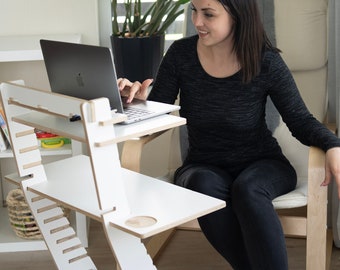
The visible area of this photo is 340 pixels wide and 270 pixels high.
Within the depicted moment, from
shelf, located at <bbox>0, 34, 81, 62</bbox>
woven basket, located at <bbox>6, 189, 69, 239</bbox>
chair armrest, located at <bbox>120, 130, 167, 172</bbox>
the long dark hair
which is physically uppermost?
the long dark hair

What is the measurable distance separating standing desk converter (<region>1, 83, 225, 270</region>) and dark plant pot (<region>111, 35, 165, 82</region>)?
734 mm

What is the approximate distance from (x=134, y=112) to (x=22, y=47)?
0.96 meters

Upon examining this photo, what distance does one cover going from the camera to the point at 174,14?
114 inches

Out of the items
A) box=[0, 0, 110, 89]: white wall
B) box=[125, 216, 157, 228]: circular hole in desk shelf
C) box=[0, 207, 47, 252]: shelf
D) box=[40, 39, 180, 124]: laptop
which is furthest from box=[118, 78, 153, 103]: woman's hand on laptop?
box=[0, 207, 47, 252]: shelf

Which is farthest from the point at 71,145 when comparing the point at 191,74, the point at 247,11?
the point at 247,11

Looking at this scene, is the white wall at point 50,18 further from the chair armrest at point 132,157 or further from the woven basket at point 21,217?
the chair armrest at point 132,157

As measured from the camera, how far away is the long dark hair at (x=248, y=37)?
2.25 meters

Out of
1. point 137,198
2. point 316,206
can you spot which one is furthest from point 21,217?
point 316,206

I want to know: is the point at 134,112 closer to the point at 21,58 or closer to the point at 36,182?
the point at 36,182

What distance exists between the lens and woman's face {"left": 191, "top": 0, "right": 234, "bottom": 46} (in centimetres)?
219

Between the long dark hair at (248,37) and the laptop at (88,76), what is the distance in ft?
1.49

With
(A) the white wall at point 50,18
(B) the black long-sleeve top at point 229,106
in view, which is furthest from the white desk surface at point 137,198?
(A) the white wall at point 50,18

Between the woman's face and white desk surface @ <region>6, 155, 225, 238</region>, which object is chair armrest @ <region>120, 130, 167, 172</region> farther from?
the woman's face

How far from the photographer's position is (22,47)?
105 inches
